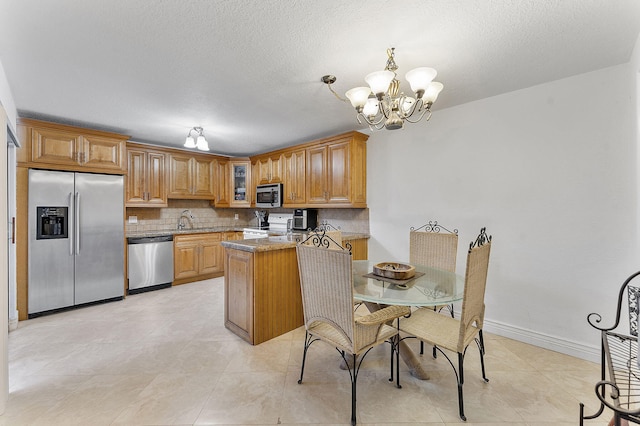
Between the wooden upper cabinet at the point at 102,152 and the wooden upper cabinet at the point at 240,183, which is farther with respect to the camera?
the wooden upper cabinet at the point at 240,183

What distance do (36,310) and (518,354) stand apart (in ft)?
15.7

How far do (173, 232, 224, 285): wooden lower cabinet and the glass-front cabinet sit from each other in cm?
68

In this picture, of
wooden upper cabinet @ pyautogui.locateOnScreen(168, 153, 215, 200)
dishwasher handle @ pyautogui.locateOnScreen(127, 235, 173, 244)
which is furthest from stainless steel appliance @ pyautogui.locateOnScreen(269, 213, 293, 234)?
dishwasher handle @ pyautogui.locateOnScreen(127, 235, 173, 244)

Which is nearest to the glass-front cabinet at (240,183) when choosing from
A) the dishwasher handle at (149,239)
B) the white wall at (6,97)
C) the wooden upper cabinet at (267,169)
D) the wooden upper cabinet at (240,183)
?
the wooden upper cabinet at (240,183)

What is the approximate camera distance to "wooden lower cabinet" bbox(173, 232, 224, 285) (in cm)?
438

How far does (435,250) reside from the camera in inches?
103

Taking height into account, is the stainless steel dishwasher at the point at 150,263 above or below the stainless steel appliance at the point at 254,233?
below

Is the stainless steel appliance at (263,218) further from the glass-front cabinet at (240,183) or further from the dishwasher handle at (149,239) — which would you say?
the dishwasher handle at (149,239)

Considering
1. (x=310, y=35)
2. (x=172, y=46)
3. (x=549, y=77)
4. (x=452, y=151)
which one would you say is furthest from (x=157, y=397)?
(x=549, y=77)

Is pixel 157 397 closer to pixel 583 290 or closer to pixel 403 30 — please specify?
pixel 403 30

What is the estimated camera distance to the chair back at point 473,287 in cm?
157

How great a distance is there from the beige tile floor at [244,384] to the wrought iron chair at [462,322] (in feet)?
0.77

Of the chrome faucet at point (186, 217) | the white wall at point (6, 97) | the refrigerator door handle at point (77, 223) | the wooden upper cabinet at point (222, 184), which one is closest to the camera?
the white wall at point (6, 97)

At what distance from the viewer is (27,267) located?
10.1 ft
